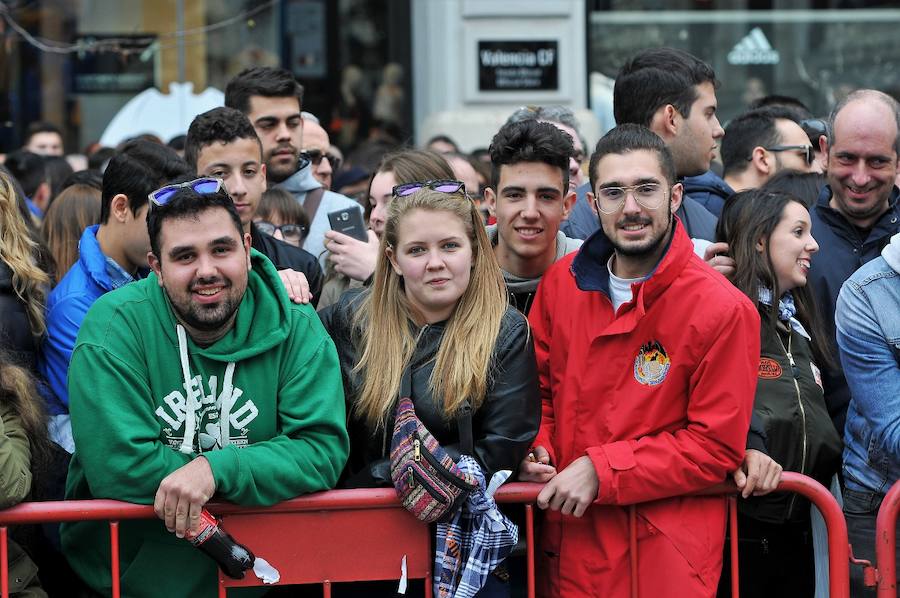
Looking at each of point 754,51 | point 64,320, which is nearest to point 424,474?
point 64,320

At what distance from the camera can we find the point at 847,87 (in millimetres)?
12188

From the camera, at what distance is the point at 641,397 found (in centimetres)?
403

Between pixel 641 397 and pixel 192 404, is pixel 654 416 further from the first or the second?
pixel 192 404

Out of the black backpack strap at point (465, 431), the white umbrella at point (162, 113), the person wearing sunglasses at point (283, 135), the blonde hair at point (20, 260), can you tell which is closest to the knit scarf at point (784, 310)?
the black backpack strap at point (465, 431)

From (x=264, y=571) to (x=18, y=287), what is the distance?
139 cm

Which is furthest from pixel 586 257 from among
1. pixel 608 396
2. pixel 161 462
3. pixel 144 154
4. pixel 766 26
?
pixel 766 26

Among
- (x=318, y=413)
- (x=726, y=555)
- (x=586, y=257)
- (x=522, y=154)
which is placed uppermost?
(x=522, y=154)

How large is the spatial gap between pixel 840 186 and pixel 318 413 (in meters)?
2.49

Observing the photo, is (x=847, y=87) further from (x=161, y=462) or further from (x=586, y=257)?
(x=161, y=462)

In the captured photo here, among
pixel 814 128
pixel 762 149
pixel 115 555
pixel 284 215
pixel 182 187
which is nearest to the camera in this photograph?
pixel 115 555

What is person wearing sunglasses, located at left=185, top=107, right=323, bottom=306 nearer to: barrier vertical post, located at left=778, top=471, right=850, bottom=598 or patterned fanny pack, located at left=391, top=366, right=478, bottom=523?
patterned fanny pack, located at left=391, top=366, right=478, bottom=523

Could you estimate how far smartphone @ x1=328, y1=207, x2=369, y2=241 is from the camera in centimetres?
523

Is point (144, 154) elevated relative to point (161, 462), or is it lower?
elevated

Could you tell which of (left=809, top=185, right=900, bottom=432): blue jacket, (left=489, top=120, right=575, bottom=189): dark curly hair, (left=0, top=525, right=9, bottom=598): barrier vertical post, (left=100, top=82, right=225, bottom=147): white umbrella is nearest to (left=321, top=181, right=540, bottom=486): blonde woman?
(left=489, top=120, right=575, bottom=189): dark curly hair
